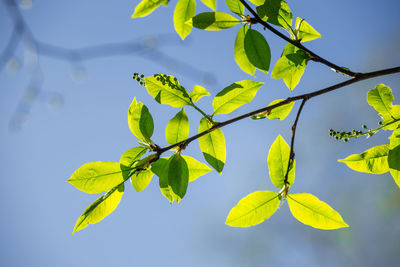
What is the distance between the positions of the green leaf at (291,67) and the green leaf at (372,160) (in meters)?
0.30

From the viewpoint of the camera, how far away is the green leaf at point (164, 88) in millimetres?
878

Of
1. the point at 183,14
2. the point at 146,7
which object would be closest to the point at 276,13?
the point at 183,14

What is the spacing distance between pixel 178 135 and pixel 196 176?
0.49 feet

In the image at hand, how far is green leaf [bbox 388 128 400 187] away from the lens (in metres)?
0.78

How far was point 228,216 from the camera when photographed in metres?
0.81

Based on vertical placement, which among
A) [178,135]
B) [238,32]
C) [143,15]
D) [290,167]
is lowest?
[290,167]

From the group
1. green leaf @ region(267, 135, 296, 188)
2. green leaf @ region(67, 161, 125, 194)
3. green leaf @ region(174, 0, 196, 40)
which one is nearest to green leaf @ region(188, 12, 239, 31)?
green leaf @ region(174, 0, 196, 40)

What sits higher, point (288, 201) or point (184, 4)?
point (184, 4)

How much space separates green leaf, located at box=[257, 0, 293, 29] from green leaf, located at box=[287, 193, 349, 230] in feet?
1.81

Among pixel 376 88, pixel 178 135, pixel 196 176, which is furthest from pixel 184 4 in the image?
pixel 376 88

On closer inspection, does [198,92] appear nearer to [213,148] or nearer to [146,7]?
[213,148]

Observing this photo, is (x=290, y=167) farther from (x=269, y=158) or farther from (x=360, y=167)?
A: (x=360, y=167)

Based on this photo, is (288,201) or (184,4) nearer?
(288,201)

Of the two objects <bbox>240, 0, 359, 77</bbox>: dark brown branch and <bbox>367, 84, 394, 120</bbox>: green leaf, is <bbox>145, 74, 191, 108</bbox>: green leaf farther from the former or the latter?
<bbox>367, 84, 394, 120</bbox>: green leaf
